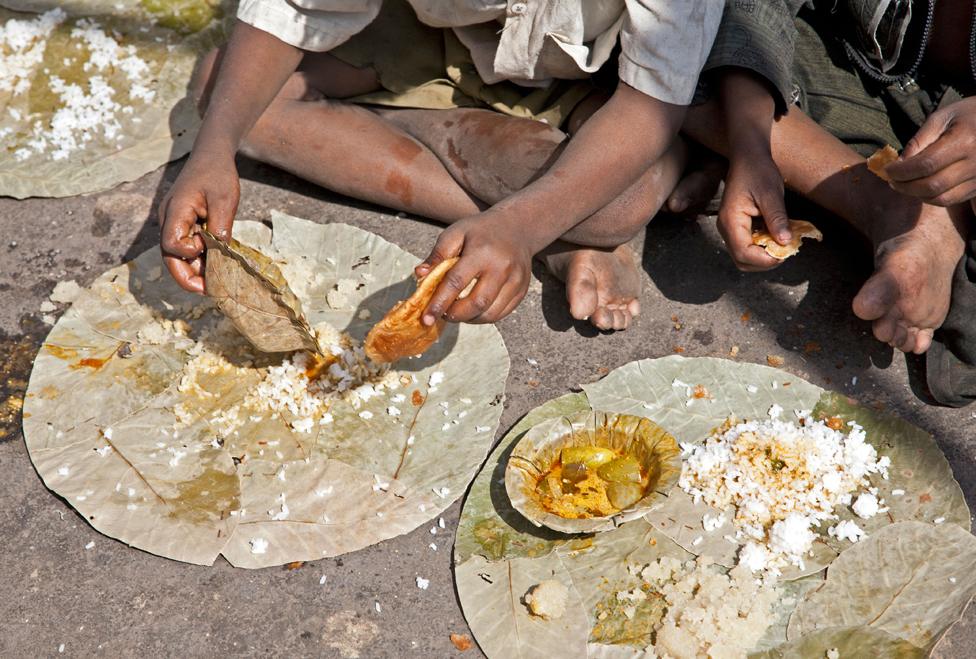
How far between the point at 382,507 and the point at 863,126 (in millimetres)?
1525

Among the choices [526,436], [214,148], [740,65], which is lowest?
[526,436]

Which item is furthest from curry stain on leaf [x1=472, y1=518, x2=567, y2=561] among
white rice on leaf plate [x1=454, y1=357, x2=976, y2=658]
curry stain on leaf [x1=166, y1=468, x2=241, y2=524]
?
curry stain on leaf [x1=166, y1=468, x2=241, y2=524]

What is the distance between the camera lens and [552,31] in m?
2.03

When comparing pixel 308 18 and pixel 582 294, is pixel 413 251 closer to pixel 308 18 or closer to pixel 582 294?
pixel 582 294

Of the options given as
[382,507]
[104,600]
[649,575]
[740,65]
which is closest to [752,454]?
[649,575]

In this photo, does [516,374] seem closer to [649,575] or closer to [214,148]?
[649,575]

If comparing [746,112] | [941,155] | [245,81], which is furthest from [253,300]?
[941,155]

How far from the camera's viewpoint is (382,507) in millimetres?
1809

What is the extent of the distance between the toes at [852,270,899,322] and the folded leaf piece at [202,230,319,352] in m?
1.17

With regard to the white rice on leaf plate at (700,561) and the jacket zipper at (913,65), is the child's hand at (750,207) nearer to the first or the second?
the white rice on leaf plate at (700,561)

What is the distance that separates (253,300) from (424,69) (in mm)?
962

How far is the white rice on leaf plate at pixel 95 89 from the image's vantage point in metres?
2.54

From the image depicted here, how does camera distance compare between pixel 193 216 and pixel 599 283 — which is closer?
pixel 193 216

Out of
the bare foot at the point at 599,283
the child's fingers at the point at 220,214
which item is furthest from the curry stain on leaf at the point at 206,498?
the bare foot at the point at 599,283
